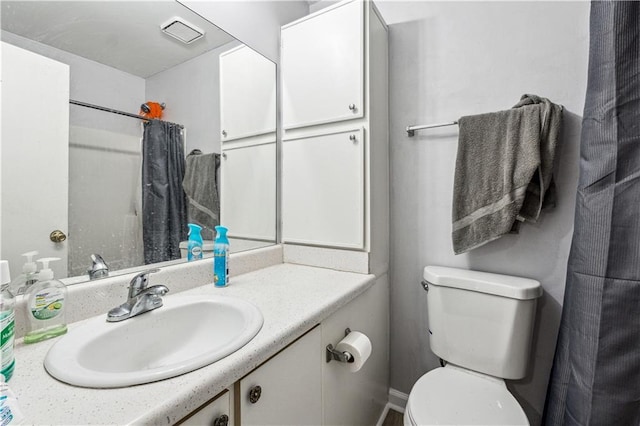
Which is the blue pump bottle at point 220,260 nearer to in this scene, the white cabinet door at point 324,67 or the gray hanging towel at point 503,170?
the white cabinet door at point 324,67

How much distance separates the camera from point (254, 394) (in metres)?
0.64

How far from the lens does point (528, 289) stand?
107 centimetres

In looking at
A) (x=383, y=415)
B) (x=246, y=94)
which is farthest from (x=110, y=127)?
(x=383, y=415)

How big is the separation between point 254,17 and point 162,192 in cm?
98

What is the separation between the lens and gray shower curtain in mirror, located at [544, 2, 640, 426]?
85cm

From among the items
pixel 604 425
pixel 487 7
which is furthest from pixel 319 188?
pixel 604 425

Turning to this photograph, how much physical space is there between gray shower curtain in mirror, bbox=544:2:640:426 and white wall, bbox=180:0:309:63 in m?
1.32

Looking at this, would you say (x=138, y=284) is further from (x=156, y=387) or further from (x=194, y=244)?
(x=156, y=387)

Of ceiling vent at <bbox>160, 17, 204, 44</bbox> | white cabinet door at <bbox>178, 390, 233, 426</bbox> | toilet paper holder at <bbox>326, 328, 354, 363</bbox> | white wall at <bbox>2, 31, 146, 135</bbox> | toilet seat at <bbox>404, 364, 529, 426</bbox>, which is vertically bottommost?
toilet seat at <bbox>404, 364, 529, 426</bbox>

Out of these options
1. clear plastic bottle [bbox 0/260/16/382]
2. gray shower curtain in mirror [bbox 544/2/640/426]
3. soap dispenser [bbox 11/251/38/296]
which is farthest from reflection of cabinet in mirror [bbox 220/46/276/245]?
gray shower curtain in mirror [bbox 544/2/640/426]

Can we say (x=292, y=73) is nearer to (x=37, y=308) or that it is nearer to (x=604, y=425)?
(x=37, y=308)

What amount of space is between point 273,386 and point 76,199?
0.76 meters

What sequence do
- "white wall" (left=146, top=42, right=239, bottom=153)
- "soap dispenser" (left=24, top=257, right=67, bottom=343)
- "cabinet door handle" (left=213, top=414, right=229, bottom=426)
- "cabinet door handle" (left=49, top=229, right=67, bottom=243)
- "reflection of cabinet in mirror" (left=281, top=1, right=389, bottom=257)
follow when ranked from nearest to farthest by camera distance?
"cabinet door handle" (left=213, top=414, right=229, bottom=426)
"soap dispenser" (left=24, top=257, right=67, bottom=343)
"cabinet door handle" (left=49, top=229, right=67, bottom=243)
"white wall" (left=146, top=42, right=239, bottom=153)
"reflection of cabinet in mirror" (left=281, top=1, right=389, bottom=257)

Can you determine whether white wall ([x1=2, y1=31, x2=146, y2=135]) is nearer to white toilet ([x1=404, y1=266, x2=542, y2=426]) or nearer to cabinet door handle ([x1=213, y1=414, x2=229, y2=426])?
cabinet door handle ([x1=213, y1=414, x2=229, y2=426])
